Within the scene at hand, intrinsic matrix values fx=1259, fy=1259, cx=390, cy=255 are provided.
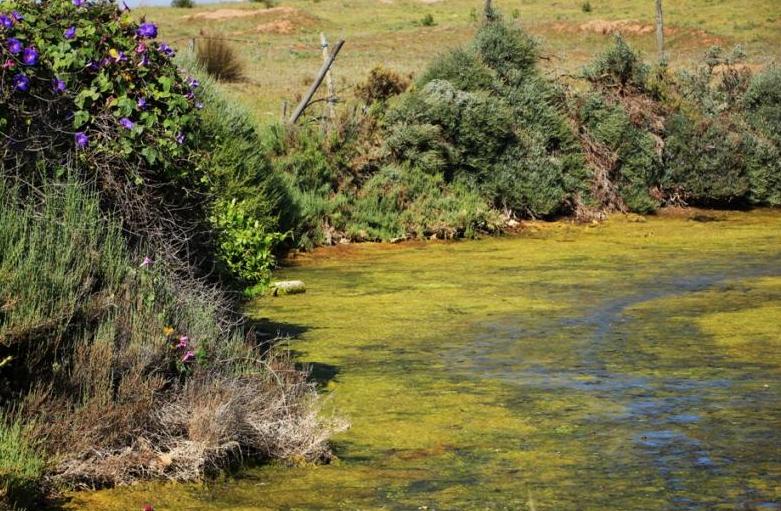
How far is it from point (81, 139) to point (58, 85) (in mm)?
389

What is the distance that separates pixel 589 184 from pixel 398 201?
13.6ft

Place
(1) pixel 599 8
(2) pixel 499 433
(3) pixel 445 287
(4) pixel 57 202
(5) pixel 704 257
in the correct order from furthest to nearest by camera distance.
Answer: (1) pixel 599 8 → (5) pixel 704 257 → (3) pixel 445 287 → (2) pixel 499 433 → (4) pixel 57 202

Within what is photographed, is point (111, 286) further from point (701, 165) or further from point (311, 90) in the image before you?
point (701, 165)

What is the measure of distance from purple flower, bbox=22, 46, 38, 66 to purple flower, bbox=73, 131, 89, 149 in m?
0.53

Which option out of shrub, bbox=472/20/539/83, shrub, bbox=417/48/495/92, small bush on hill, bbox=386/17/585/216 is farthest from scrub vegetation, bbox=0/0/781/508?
shrub, bbox=472/20/539/83

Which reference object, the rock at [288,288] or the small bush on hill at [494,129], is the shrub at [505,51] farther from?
the rock at [288,288]

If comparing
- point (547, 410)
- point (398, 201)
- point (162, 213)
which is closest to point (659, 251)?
point (398, 201)

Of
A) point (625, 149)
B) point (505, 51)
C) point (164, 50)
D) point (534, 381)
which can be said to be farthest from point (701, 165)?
point (164, 50)

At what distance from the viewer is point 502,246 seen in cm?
1927

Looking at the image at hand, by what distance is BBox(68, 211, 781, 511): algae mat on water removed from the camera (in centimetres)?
702

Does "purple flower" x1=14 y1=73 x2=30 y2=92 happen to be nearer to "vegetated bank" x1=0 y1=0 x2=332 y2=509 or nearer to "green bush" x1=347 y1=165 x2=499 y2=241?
"vegetated bank" x1=0 y1=0 x2=332 y2=509

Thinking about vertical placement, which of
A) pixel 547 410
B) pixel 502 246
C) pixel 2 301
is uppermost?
pixel 2 301

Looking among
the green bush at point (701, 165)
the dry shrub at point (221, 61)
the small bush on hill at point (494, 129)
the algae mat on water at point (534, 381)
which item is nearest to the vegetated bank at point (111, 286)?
the algae mat on water at point (534, 381)

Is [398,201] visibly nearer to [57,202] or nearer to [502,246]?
[502,246]
